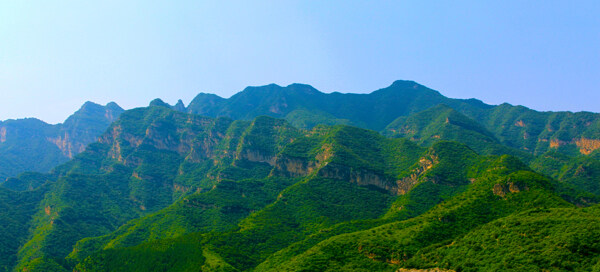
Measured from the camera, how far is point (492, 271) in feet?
273

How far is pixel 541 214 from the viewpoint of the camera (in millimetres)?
99562

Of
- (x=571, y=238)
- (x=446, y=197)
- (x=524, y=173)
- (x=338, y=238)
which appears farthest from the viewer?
(x=446, y=197)

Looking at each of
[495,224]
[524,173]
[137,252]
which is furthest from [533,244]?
[137,252]

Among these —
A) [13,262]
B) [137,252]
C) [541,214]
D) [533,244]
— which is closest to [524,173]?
Answer: [541,214]

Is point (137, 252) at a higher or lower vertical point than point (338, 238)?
lower

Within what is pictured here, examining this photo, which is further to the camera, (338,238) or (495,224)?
(338,238)

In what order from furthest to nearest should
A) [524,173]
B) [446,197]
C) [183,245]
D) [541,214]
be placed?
[446,197] < [183,245] < [524,173] < [541,214]

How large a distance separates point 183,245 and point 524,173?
11958 cm

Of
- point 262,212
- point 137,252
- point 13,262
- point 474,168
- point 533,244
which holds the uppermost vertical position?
point 474,168

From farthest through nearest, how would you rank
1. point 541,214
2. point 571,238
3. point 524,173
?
point 524,173
point 541,214
point 571,238

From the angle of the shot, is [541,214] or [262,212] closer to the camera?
[541,214]

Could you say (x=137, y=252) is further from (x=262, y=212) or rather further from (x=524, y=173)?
(x=524, y=173)

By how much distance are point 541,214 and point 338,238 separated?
5176cm

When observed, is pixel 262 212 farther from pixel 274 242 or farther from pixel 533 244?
pixel 533 244
